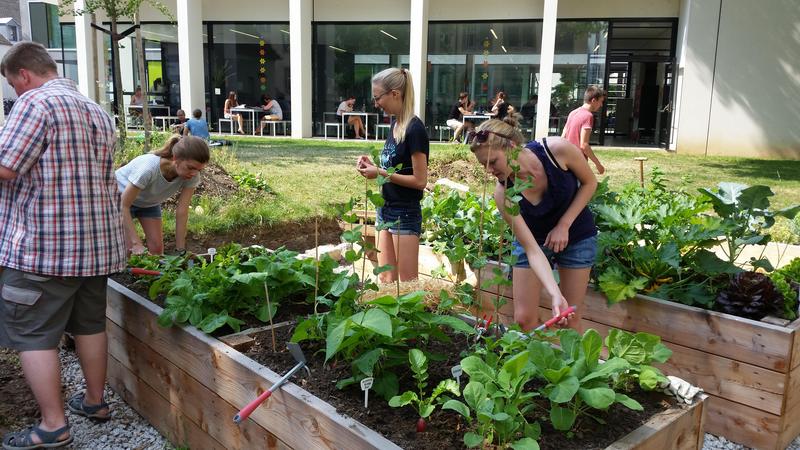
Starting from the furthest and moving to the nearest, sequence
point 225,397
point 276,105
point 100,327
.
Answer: point 276,105
point 100,327
point 225,397

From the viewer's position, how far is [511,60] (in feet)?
58.5

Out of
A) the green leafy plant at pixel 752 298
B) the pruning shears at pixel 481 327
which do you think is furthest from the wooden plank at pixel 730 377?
the pruning shears at pixel 481 327

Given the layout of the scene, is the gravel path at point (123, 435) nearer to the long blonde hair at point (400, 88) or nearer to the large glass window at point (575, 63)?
the long blonde hair at point (400, 88)

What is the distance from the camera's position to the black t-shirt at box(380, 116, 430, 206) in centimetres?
382

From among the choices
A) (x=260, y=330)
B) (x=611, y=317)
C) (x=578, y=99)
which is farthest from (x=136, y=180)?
(x=578, y=99)

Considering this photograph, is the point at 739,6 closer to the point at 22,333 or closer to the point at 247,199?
the point at 247,199

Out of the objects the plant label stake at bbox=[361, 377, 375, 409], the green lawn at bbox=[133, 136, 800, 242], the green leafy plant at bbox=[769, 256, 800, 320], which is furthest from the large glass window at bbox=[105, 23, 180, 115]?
the plant label stake at bbox=[361, 377, 375, 409]

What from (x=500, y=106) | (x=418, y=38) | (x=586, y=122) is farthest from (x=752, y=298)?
(x=418, y=38)

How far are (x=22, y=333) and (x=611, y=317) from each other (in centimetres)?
291

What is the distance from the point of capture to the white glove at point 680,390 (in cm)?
210

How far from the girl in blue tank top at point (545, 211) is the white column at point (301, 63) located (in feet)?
50.2

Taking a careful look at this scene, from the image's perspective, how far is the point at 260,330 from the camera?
2775mm

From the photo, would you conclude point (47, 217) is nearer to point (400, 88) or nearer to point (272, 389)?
point (272, 389)

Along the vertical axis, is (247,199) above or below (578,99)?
below
